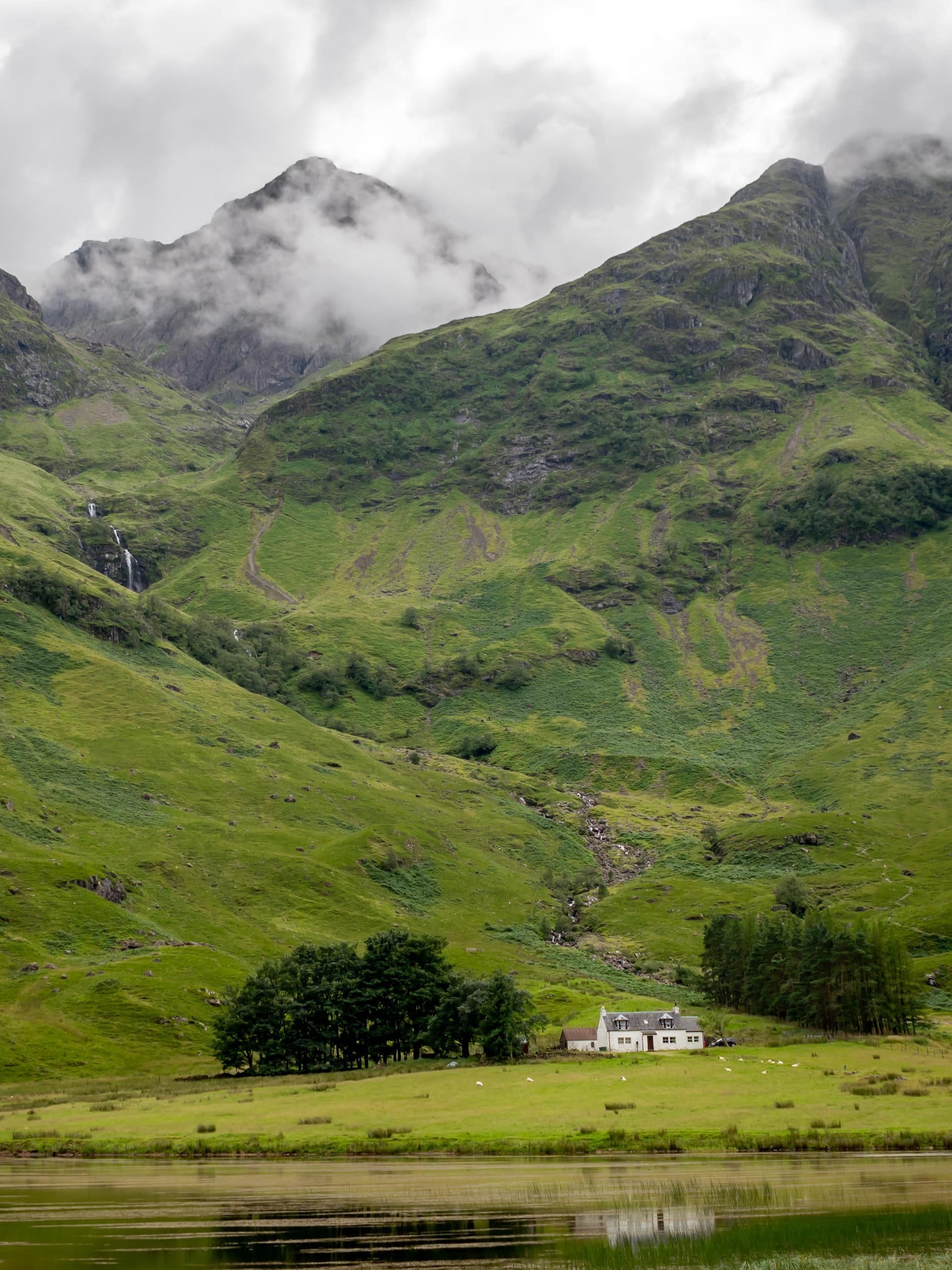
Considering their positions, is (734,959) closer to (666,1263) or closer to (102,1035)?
(102,1035)

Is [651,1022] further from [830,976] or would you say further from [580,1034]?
[830,976]

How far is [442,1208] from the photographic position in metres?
45.6

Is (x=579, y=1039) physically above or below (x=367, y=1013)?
Answer: below

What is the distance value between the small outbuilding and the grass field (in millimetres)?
11763

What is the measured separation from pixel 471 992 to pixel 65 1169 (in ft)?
183

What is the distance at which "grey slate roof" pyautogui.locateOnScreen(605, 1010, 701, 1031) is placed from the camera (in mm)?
128125

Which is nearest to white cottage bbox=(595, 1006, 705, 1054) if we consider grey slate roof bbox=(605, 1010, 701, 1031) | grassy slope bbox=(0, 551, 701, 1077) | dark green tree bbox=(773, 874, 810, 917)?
grey slate roof bbox=(605, 1010, 701, 1031)

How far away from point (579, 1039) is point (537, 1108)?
47.1 meters

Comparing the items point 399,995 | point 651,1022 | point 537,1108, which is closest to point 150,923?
point 399,995

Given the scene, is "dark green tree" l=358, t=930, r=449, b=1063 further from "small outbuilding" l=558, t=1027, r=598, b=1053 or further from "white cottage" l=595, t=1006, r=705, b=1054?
"white cottage" l=595, t=1006, r=705, b=1054

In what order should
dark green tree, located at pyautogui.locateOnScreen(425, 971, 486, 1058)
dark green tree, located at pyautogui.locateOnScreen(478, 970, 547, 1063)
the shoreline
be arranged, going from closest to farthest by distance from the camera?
the shoreline < dark green tree, located at pyautogui.locateOnScreen(478, 970, 547, 1063) < dark green tree, located at pyautogui.locateOnScreen(425, 971, 486, 1058)

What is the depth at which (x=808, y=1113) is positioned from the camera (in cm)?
7275

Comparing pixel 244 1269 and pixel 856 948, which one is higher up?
pixel 856 948

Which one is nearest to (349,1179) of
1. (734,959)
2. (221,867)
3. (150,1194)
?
(150,1194)
